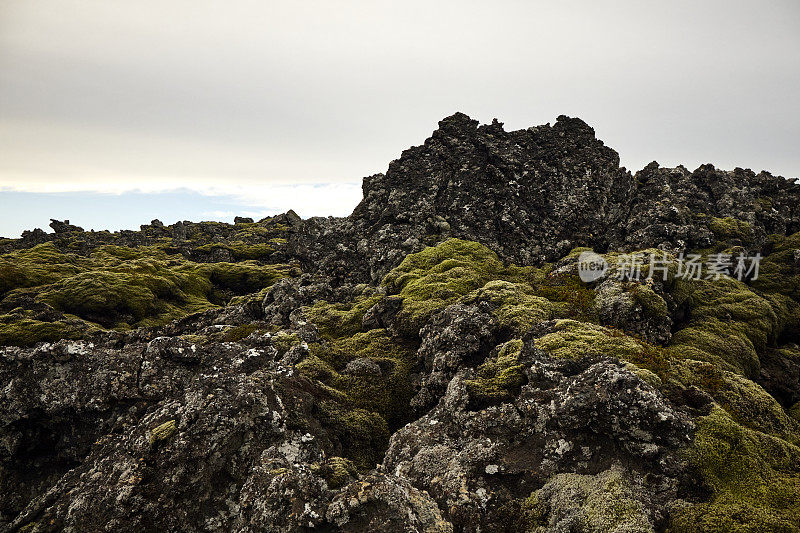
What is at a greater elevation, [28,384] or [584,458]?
[584,458]

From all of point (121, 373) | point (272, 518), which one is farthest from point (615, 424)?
point (121, 373)

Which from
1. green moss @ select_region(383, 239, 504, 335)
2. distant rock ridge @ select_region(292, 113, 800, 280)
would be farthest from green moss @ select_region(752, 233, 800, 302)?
green moss @ select_region(383, 239, 504, 335)

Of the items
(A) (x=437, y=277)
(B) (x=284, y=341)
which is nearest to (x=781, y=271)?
(A) (x=437, y=277)

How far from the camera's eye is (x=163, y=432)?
8945 millimetres

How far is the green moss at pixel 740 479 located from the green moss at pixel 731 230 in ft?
73.8

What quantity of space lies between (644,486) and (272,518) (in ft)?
23.4

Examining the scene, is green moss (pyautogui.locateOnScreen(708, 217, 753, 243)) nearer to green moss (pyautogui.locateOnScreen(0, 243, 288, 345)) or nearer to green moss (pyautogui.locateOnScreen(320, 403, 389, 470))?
green moss (pyautogui.locateOnScreen(320, 403, 389, 470))

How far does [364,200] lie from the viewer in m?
33.6

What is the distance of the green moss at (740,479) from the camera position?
6.55m

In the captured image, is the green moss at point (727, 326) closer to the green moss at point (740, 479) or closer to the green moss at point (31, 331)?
the green moss at point (740, 479)

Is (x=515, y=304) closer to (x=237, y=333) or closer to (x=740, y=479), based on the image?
(x=740, y=479)

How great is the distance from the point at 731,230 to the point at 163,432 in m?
32.6

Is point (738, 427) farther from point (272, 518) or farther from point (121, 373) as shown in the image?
point (121, 373)

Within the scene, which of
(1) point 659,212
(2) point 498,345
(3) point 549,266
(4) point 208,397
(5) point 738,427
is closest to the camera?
(5) point 738,427
